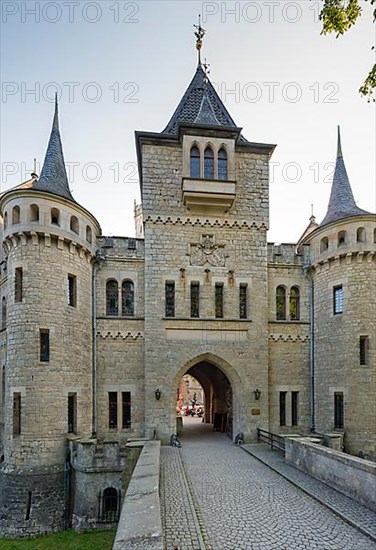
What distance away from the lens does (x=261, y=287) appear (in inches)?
761

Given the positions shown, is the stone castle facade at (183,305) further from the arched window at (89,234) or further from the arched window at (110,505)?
the arched window at (110,505)

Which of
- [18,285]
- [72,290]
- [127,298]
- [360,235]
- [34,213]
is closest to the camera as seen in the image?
[18,285]

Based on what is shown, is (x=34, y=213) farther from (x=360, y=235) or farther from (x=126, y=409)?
(x=360, y=235)

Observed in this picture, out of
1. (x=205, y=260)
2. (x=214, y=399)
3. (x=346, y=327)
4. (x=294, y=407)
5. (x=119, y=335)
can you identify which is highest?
(x=205, y=260)

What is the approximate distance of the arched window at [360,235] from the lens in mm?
18469

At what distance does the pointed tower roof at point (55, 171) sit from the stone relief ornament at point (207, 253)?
5886 mm

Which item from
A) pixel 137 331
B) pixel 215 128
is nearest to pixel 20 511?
pixel 137 331

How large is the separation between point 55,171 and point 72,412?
1029cm

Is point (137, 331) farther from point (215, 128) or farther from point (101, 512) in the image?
point (215, 128)

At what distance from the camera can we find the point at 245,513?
869 cm

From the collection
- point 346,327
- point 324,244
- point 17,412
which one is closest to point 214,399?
point 346,327

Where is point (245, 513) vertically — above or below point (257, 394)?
below

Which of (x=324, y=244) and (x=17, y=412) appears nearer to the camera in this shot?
(x=17, y=412)

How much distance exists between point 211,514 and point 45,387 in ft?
29.5
